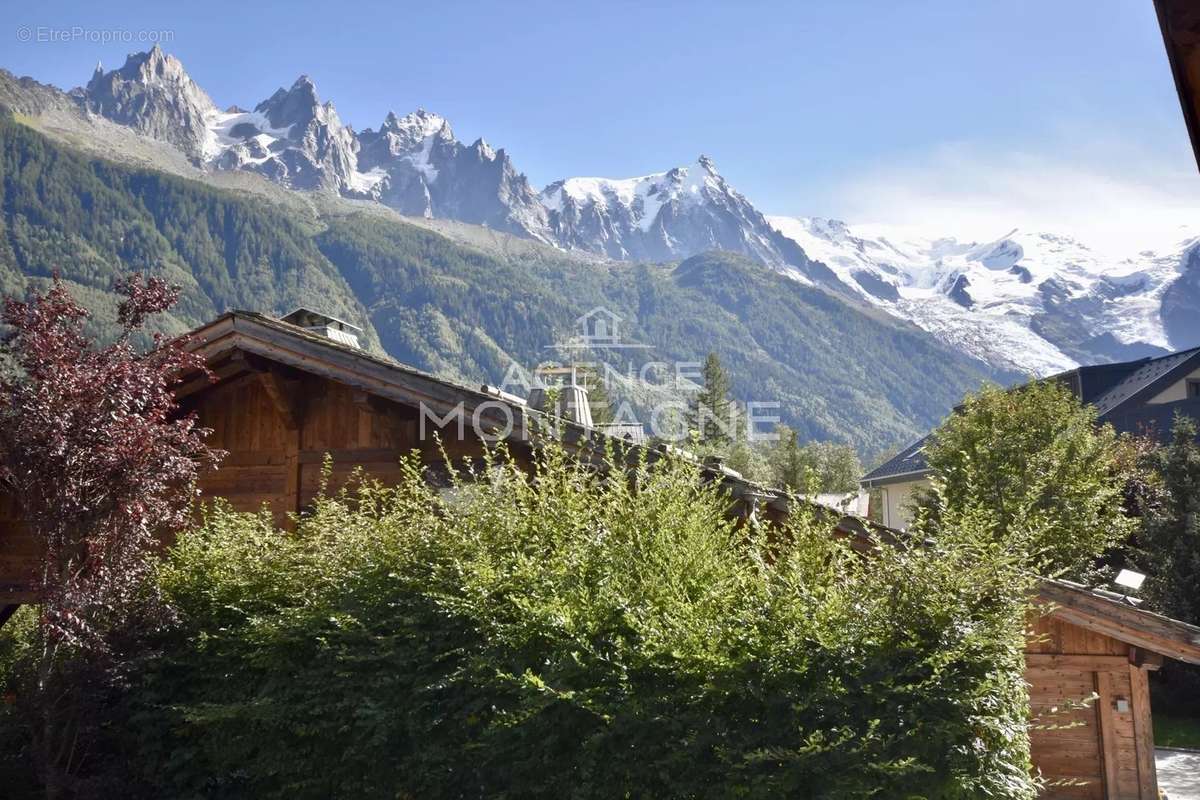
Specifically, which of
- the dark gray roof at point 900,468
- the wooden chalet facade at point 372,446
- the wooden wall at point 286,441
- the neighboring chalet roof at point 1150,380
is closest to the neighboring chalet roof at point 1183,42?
the wooden chalet facade at point 372,446

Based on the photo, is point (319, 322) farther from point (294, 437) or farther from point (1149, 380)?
point (1149, 380)

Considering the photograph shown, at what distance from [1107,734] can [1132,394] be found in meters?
30.8

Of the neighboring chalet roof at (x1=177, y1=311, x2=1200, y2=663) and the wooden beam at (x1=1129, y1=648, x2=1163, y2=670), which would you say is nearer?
the neighboring chalet roof at (x1=177, y1=311, x2=1200, y2=663)

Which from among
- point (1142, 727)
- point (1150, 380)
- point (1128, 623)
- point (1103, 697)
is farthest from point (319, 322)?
point (1150, 380)

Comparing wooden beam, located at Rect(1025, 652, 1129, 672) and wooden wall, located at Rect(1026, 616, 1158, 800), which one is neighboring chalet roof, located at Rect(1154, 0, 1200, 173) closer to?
wooden wall, located at Rect(1026, 616, 1158, 800)

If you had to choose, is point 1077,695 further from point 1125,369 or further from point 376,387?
point 1125,369

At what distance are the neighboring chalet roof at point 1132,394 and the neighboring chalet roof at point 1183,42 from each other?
3576 centimetres

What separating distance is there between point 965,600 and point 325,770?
474 centimetres

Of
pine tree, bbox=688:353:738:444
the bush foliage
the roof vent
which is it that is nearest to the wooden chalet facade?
the roof vent

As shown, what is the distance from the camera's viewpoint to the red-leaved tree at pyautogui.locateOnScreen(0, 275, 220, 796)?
8.60 meters

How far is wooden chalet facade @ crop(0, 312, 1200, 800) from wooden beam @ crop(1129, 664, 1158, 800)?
15 mm

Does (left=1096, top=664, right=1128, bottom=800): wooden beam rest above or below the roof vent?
below

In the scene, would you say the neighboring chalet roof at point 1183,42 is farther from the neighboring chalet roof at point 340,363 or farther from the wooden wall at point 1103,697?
the wooden wall at point 1103,697

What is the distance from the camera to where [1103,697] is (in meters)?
15.8
